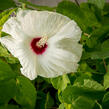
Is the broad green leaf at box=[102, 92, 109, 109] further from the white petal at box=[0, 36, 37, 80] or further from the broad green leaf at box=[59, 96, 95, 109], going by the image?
the white petal at box=[0, 36, 37, 80]

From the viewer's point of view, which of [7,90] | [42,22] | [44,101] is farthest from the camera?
[44,101]

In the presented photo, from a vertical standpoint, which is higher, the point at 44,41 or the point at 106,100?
the point at 44,41

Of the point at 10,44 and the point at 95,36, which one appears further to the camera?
the point at 95,36

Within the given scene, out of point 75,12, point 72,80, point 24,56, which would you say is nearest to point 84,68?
point 72,80

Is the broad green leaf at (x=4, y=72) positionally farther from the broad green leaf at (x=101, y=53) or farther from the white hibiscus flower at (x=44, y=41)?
the broad green leaf at (x=101, y=53)

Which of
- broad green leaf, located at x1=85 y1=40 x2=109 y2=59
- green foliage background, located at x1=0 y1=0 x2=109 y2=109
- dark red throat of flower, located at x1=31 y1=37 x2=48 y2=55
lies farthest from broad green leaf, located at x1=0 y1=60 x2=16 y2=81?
broad green leaf, located at x1=85 y1=40 x2=109 y2=59

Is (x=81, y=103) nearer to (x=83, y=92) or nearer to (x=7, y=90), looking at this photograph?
(x=83, y=92)
